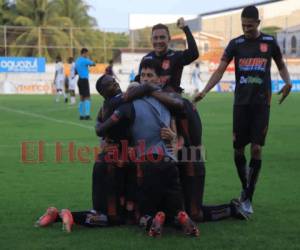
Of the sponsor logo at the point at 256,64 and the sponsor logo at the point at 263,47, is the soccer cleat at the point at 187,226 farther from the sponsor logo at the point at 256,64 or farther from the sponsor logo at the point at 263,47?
the sponsor logo at the point at 263,47

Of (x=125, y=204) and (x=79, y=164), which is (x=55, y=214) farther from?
(x=79, y=164)

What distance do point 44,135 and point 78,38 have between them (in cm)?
3794

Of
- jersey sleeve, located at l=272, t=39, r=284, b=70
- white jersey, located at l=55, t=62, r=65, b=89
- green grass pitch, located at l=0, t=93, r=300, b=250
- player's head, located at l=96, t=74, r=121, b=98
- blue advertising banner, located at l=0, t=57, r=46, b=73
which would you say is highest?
blue advertising banner, located at l=0, t=57, r=46, b=73

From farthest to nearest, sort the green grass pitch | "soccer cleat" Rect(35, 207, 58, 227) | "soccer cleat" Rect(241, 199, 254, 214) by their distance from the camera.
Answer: "soccer cleat" Rect(241, 199, 254, 214) < "soccer cleat" Rect(35, 207, 58, 227) < the green grass pitch

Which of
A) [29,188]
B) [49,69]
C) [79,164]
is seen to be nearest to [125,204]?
[29,188]

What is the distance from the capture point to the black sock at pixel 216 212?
613 cm

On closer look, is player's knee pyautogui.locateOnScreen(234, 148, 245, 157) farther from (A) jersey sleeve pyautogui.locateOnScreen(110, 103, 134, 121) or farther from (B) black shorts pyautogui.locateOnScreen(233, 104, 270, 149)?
(A) jersey sleeve pyautogui.locateOnScreen(110, 103, 134, 121)

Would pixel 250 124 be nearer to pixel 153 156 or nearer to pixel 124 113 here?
pixel 153 156

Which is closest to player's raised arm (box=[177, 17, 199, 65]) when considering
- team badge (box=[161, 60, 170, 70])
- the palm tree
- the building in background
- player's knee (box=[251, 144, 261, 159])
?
team badge (box=[161, 60, 170, 70])

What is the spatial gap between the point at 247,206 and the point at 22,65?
36611 mm

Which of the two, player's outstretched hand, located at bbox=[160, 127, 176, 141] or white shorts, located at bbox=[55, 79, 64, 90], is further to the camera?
white shorts, located at bbox=[55, 79, 64, 90]

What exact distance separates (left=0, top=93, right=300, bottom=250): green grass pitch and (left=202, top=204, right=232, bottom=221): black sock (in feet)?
0.32

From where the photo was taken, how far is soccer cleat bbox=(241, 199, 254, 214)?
637 cm

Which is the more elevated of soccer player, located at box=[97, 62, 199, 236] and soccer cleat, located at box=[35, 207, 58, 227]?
soccer player, located at box=[97, 62, 199, 236]
